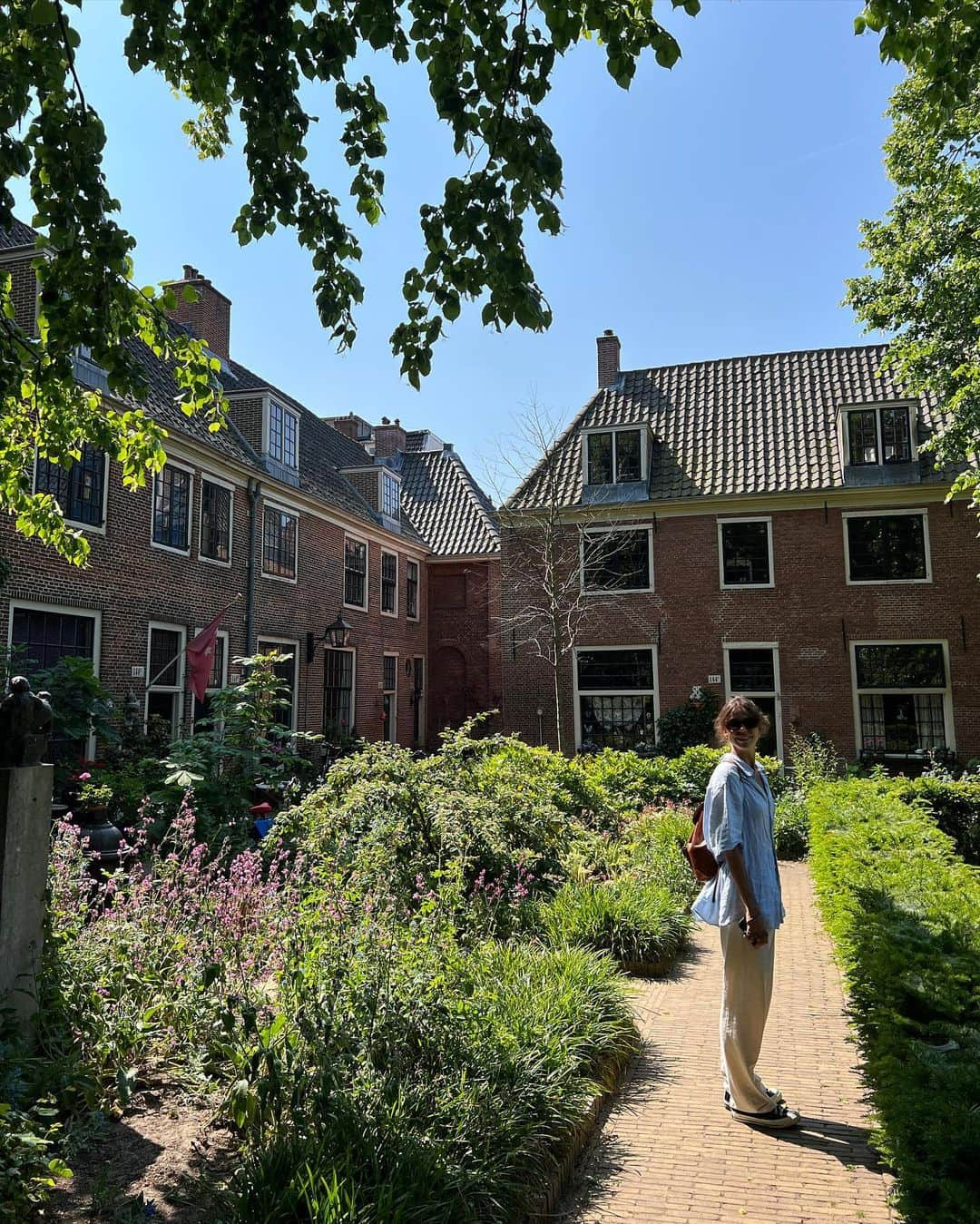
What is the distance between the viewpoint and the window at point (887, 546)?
19.3 m

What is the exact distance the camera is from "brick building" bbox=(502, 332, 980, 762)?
62.6 feet

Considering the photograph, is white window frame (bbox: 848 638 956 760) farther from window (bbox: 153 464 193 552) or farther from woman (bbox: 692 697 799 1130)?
woman (bbox: 692 697 799 1130)

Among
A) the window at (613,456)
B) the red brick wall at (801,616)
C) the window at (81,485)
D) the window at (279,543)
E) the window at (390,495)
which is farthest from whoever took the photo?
the window at (390,495)

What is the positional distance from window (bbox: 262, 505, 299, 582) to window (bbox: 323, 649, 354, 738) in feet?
9.22

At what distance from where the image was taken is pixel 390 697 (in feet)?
79.4

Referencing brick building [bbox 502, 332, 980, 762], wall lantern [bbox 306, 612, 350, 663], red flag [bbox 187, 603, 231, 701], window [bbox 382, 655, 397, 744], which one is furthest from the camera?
window [bbox 382, 655, 397, 744]

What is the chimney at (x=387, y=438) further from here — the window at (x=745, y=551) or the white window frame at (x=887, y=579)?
the white window frame at (x=887, y=579)

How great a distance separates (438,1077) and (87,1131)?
1439mm

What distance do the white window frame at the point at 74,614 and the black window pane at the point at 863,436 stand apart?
58.1 feet

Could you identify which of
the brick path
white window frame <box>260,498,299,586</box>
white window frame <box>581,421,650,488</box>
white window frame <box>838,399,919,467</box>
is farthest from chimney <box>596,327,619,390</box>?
the brick path

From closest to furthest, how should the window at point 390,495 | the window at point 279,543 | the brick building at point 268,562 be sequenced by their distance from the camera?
the brick building at point 268,562, the window at point 279,543, the window at point 390,495

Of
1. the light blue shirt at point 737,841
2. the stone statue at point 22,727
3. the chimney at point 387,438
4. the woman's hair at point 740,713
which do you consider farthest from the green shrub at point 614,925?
the chimney at point 387,438

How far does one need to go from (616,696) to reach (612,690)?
18 cm

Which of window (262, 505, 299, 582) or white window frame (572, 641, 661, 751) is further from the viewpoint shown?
white window frame (572, 641, 661, 751)
